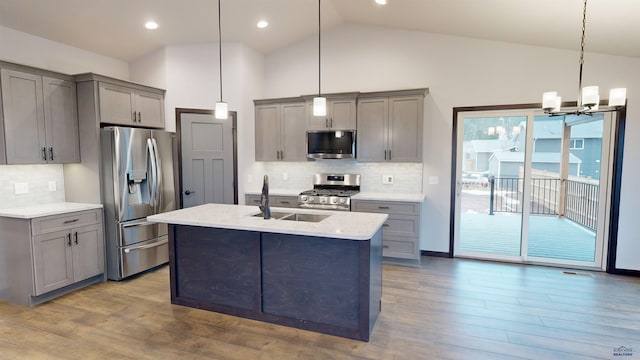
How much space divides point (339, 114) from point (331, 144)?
0.45 meters

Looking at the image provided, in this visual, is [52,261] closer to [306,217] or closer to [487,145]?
[306,217]

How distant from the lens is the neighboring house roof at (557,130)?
4.33m

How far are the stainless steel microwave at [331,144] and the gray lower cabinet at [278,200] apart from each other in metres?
0.71

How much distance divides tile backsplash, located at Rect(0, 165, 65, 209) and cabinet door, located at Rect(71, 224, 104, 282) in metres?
0.68

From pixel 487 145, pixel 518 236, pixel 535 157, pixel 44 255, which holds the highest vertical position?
pixel 487 145

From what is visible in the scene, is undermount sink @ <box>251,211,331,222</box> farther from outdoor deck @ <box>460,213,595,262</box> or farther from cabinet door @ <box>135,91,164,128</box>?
outdoor deck @ <box>460,213,595,262</box>

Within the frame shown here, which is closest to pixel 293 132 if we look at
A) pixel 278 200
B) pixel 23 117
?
pixel 278 200

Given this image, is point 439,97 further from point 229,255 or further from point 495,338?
point 229,255

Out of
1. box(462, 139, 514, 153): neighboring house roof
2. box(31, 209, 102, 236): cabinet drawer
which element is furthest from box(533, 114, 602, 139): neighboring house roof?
box(31, 209, 102, 236): cabinet drawer

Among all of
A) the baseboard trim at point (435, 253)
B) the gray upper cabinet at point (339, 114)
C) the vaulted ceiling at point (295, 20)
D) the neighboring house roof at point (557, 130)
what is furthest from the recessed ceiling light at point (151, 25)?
the neighboring house roof at point (557, 130)

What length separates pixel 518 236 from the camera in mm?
4758

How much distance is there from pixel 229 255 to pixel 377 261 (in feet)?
4.41

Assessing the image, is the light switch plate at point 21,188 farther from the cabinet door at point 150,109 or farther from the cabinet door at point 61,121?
the cabinet door at point 150,109

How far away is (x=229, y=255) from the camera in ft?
10.1
